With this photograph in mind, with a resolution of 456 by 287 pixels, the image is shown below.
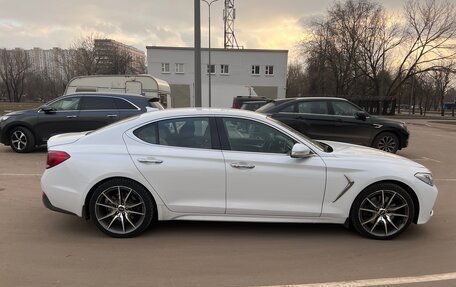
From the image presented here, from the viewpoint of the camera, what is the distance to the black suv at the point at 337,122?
11.6m

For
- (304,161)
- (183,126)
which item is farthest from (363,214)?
(183,126)

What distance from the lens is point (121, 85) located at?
1866 cm

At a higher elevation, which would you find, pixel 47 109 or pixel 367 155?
pixel 47 109

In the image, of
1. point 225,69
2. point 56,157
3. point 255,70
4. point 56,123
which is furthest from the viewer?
point 225,69

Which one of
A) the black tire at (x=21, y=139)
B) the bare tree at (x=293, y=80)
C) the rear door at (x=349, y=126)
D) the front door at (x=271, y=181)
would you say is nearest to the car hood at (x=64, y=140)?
the front door at (x=271, y=181)

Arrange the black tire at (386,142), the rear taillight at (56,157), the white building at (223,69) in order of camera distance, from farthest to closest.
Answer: the white building at (223,69), the black tire at (386,142), the rear taillight at (56,157)

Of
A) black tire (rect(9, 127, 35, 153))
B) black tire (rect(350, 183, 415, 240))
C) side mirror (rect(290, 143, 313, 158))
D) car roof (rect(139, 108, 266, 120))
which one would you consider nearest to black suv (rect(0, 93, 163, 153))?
black tire (rect(9, 127, 35, 153))

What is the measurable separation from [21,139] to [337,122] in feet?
28.1

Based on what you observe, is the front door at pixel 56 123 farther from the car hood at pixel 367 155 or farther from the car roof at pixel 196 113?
the car hood at pixel 367 155

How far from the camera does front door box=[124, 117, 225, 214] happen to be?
16.0 ft

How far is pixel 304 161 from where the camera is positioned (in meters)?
4.93

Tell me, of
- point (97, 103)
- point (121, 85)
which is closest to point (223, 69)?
point (121, 85)

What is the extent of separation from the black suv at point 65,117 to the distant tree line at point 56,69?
60.9 m

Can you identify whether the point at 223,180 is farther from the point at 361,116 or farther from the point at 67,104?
the point at 67,104
